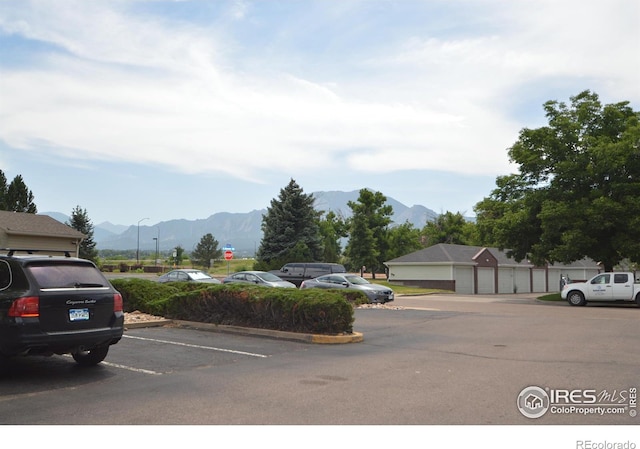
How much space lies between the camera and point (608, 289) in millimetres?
26141

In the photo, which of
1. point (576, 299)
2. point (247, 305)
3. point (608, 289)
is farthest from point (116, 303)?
point (576, 299)

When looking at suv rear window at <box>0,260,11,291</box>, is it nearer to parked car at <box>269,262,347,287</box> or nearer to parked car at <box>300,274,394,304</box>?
parked car at <box>300,274,394,304</box>

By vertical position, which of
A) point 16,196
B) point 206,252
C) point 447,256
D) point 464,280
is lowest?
point 464,280

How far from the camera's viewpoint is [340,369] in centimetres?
927

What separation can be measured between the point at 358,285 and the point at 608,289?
11537mm

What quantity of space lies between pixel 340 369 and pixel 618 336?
27.6ft

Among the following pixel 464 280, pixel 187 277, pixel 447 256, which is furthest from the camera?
pixel 464 280

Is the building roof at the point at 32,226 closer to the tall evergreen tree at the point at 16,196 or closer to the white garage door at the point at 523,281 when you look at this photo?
the tall evergreen tree at the point at 16,196

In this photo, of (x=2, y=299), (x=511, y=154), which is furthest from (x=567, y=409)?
(x=511, y=154)

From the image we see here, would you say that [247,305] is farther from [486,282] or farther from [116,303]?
[486,282]

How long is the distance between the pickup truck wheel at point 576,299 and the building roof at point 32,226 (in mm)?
26131

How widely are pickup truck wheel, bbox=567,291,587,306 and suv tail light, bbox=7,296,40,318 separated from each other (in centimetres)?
2562

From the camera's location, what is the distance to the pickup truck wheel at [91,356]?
928cm

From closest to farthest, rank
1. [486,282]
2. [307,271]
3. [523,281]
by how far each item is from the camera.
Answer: [307,271], [486,282], [523,281]
